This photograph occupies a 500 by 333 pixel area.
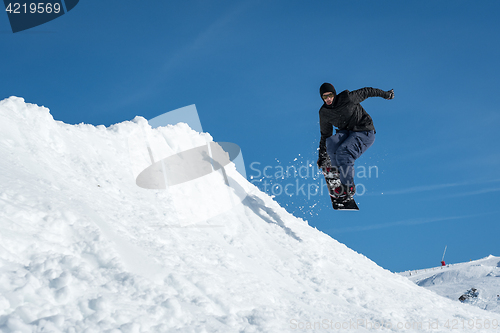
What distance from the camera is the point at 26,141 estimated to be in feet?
20.8

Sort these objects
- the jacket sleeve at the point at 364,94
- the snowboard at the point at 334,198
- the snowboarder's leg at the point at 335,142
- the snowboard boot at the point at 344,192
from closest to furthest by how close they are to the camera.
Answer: the jacket sleeve at the point at 364,94 → the snowboarder's leg at the point at 335,142 → the snowboard boot at the point at 344,192 → the snowboard at the point at 334,198

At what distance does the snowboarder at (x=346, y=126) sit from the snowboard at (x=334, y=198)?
1.01ft

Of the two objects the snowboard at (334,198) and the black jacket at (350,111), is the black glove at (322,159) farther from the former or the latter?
the black jacket at (350,111)

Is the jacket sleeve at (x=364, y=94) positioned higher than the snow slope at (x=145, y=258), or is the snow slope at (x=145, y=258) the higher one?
the jacket sleeve at (x=364, y=94)

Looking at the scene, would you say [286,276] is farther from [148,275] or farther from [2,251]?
[2,251]

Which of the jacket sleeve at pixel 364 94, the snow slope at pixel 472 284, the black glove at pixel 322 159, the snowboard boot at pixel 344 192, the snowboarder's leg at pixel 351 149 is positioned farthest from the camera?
the snow slope at pixel 472 284

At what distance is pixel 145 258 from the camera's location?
4.31 metres

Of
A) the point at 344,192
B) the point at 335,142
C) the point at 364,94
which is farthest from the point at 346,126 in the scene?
the point at 344,192

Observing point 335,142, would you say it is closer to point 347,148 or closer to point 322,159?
point 347,148

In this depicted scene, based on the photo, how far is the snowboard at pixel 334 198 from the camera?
8047 mm

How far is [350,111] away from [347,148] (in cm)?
82

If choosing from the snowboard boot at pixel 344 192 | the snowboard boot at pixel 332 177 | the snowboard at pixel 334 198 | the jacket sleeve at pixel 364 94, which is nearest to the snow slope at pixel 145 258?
the snowboard at pixel 334 198

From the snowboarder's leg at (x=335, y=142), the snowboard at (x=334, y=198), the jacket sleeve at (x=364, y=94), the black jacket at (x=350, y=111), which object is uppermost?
the jacket sleeve at (x=364, y=94)

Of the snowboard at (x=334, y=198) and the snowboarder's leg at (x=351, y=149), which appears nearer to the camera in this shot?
the snowboarder's leg at (x=351, y=149)
